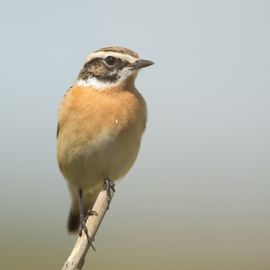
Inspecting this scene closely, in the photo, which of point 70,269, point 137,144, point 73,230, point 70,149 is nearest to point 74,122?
point 70,149

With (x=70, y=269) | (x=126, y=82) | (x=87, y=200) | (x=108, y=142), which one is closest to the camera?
(x=70, y=269)

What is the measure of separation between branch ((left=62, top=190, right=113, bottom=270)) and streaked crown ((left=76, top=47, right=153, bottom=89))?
6.61 ft

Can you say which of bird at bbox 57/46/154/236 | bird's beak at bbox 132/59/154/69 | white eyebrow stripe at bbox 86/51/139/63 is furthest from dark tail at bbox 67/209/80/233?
bird's beak at bbox 132/59/154/69

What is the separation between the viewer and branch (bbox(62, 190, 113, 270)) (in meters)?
3.75

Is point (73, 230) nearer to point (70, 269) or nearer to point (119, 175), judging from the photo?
point (119, 175)

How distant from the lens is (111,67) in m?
6.33

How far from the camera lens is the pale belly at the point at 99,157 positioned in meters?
5.80

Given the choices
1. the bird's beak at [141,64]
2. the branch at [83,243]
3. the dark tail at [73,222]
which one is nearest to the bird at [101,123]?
the bird's beak at [141,64]

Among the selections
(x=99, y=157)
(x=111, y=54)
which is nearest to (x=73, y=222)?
(x=99, y=157)

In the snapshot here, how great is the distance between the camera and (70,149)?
6.03 metres

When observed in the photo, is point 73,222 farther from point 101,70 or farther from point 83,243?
point 83,243

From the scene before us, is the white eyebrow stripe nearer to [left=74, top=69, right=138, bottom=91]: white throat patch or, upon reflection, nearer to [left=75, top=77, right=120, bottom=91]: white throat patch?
[left=74, top=69, right=138, bottom=91]: white throat patch

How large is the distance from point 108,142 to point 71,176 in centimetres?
69

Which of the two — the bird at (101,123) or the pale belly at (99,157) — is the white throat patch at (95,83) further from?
the pale belly at (99,157)
